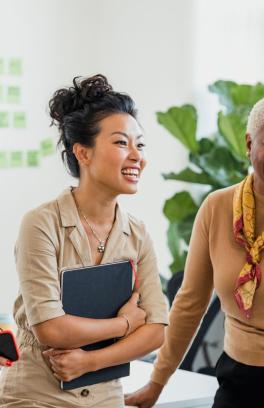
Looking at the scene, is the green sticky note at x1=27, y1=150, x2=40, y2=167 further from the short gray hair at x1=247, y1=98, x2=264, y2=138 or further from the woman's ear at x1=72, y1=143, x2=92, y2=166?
the short gray hair at x1=247, y1=98, x2=264, y2=138

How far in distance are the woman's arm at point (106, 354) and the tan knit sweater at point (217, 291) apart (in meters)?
0.18

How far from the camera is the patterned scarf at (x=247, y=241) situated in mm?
2078

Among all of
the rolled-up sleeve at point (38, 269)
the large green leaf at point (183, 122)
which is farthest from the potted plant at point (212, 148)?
the rolled-up sleeve at point (38, 269)

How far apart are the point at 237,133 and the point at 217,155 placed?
0.22 meters

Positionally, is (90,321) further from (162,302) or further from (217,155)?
(217,155)

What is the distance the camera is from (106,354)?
6.64ft

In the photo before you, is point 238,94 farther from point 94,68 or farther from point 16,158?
point 16,158

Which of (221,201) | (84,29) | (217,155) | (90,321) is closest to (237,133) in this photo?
(217,155)

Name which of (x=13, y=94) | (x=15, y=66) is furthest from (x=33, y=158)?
(x=15, y=66)

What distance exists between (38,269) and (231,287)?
52 centimetres

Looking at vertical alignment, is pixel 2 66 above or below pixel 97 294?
above

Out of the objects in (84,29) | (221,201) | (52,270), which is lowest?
(52,270)

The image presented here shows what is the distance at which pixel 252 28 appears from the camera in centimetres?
517

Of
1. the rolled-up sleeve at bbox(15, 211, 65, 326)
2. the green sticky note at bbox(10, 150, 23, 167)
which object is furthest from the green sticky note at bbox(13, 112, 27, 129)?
the rolled-up sleeve at bbox(15, 211, 65, 326)
